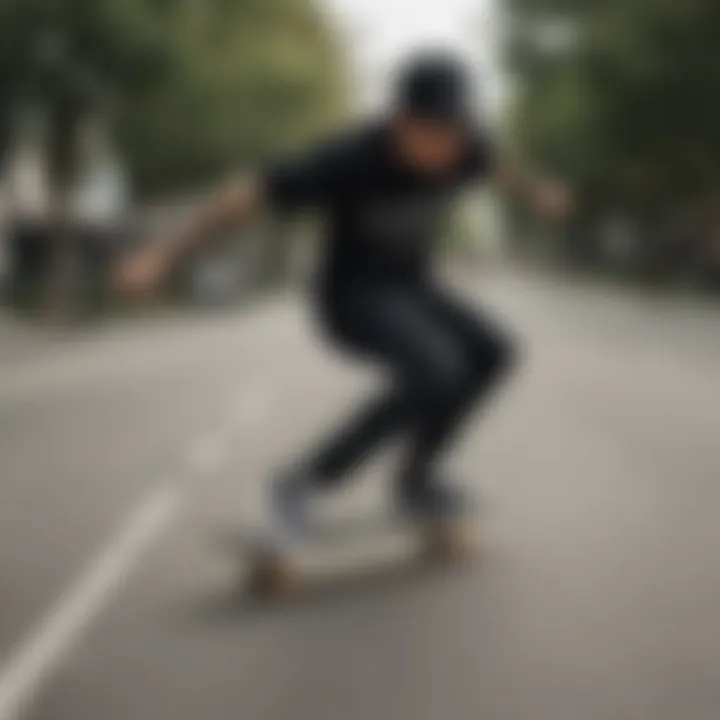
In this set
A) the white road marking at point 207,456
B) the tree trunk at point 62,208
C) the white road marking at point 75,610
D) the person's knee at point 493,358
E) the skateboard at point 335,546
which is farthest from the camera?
the tree trunk at point 62,208

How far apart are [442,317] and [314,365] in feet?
49.4

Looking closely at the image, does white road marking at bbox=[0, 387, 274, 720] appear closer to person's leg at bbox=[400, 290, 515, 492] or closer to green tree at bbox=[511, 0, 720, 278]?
person's leg at bbox=[400, 290, 515, 492]

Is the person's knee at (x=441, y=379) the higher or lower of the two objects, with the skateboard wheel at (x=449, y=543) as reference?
higher

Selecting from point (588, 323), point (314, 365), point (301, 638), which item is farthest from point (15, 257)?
point (301, 638)

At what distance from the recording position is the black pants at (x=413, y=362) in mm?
6066

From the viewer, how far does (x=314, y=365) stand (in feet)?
69.8

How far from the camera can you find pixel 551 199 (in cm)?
594

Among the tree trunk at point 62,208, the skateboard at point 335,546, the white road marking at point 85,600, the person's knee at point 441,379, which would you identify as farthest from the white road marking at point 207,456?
the tree trunk at point 62,208

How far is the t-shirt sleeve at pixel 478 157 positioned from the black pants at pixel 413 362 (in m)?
0.56

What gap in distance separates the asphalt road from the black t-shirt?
1180mm

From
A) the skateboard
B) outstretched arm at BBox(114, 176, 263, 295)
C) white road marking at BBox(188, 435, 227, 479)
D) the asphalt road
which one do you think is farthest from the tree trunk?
outstretched arm at BBox(114, 176, 263, 295)

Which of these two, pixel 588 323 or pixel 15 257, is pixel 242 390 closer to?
pixel 588 323

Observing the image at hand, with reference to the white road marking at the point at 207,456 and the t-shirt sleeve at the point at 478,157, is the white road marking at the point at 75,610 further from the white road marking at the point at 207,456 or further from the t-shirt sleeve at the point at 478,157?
the t-shirt sleeve at the point at 478,157

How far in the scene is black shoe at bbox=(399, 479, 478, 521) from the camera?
6.29m
